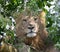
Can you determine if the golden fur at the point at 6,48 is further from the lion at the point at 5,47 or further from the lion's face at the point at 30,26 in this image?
the lion's face at the point at 30,26

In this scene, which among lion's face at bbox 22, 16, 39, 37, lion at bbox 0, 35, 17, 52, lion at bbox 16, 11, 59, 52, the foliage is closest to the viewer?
lion at bbox 0, 35, 17, 52

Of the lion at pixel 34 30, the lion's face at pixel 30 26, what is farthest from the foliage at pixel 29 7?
the lion at pixel 34 30

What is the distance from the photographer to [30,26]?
5.46 metres

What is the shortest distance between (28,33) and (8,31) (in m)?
1.40

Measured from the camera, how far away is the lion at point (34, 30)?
547 centimetres

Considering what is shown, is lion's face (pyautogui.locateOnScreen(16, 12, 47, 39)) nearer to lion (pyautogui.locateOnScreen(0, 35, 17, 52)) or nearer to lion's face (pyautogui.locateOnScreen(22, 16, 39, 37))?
lion's face (pyautogui.locateOnScreen(22, 16, 39, 37))

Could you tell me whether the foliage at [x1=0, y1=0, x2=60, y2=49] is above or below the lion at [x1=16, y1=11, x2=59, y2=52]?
above

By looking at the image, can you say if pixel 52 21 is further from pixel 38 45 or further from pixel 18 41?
pixel 38 45

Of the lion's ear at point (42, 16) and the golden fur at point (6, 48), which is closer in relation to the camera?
the golden fur at point (6, 48)

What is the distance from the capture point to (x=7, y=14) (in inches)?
165

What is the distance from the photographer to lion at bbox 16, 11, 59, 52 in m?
5.47

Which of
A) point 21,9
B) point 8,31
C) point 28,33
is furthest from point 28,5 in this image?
point 28,33

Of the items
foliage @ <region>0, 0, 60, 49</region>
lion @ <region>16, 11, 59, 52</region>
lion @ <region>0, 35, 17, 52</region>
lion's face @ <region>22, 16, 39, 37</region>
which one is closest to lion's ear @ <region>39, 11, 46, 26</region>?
lion @ <region>16, 11, 59, 52</region>

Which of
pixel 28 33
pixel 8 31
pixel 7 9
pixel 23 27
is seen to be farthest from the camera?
pixel 23 27
